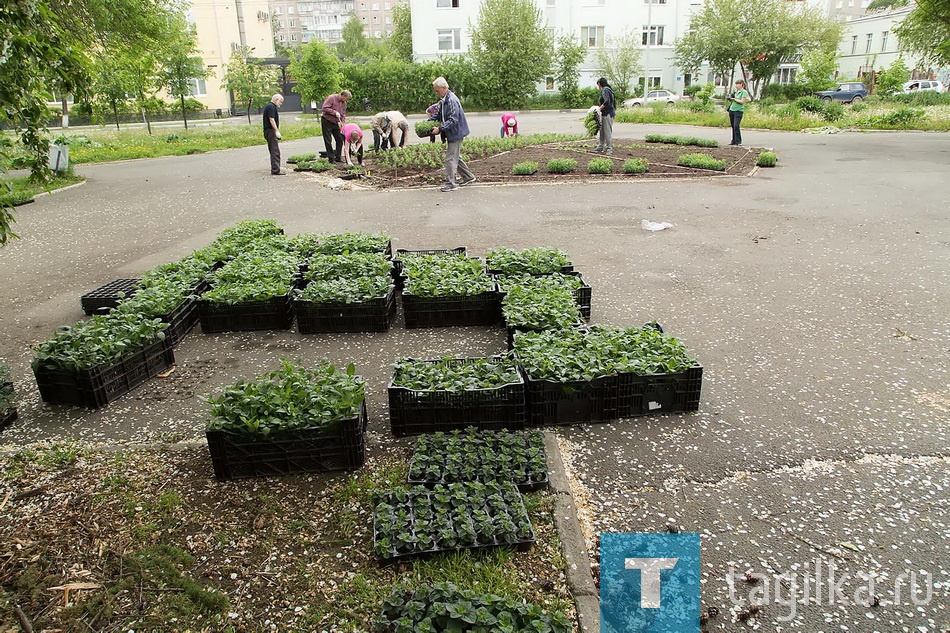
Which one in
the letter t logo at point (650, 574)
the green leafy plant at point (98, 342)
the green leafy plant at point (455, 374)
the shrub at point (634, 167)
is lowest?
the letter t logo at point (650, 574)

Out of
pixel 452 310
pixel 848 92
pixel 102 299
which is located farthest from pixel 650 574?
pixel 848 92

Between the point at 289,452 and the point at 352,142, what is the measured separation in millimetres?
14486

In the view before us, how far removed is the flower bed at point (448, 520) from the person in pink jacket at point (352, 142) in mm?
14097

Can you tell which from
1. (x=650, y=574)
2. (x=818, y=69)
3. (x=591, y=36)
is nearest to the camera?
(x=650, y=574)

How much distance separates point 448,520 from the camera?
3162 mm

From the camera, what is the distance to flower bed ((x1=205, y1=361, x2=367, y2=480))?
3715mm

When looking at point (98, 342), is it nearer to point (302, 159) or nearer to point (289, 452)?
point (289, 452)

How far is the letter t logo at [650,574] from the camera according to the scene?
112 inches

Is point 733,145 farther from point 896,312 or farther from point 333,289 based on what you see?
point 333,289

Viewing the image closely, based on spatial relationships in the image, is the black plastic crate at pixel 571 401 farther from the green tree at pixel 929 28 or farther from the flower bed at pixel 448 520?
the green tree at pixel 929 28

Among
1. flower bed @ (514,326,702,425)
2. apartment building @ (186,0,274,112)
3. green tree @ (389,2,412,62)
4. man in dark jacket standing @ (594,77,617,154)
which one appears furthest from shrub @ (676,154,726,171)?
green tree @ (389,2,412,62)

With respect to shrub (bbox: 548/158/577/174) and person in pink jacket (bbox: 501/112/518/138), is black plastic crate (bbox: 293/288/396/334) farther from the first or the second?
person in pink jacket (bbox: 501/112/518/138)

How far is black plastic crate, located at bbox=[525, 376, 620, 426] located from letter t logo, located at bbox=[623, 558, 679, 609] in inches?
52.6

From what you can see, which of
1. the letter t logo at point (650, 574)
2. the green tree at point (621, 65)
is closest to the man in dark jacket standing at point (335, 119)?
the letter t logo at point (650, 574)
